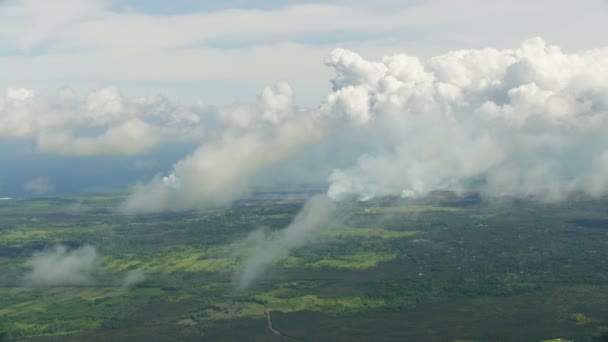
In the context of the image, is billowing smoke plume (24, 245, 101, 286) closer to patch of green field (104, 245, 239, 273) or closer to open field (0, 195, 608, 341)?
open field (0, 195, 608, 341)

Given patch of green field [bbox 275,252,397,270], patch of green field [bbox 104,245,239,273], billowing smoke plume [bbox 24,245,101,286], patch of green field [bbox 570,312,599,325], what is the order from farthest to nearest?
patch of green field [bbox 104,245,239,273]
billowing smoke plume [bbox 24,245,101,286]
patch of green field [bbox 275,252,397,270]
patch of green field [bbox 570,312,599,325]

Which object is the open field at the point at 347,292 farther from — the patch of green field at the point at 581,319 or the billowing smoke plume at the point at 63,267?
the billowing smoke plume at the point at 63,267

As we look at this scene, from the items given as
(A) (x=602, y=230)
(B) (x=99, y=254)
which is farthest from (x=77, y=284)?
(A) (x=602, y=230)

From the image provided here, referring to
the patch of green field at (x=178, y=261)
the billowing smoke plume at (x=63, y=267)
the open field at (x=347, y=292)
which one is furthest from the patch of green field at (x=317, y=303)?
the billowing smoke plume at (x=63, y=267)

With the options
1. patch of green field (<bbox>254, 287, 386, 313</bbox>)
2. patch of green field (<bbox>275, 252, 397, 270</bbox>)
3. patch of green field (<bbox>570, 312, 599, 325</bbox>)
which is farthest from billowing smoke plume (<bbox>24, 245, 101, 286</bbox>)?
patch of green field (<bbox>570, 312, 599, 325</bbox>)

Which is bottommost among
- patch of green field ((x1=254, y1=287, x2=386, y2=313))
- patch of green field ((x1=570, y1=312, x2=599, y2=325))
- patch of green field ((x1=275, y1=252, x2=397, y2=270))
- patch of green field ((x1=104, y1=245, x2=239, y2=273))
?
patch of green field ((x1=570, y1=312, x2=599, y2=325))

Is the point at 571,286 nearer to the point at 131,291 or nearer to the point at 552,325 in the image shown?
the point at 552,325

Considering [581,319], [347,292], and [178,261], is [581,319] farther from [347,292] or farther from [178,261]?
[178,261]
